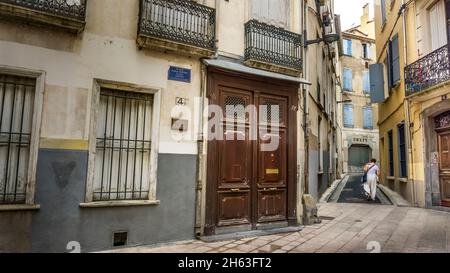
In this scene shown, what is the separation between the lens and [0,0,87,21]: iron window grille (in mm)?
4723

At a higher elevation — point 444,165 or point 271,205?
point 444,165


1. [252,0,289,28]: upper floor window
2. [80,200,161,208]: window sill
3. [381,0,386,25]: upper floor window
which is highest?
[381,0,386,25]: upper floor window

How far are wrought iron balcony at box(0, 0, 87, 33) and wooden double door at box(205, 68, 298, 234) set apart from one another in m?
2.66

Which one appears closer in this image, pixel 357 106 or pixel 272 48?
pixel 272 48

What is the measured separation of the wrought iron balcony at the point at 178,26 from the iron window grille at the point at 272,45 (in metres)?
0.99

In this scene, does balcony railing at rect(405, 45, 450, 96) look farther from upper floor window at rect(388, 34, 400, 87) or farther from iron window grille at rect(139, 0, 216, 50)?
iron window grille at rect(139, 0, 216, 50)

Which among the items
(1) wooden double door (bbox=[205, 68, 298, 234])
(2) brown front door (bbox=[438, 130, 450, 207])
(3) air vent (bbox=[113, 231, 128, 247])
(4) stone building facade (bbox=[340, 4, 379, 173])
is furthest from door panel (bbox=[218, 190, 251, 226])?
(4) stone building facade (bbox=[340, 4, 379, 173])

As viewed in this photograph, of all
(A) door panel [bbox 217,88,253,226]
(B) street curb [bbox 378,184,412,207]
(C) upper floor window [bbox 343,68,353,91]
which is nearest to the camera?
(A) door panel [bbox 217,88,253,226]

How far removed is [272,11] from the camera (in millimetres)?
8078

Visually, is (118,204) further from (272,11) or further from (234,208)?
(272,11)

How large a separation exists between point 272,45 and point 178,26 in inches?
97.0

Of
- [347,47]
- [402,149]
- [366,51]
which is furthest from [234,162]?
[366,51]
